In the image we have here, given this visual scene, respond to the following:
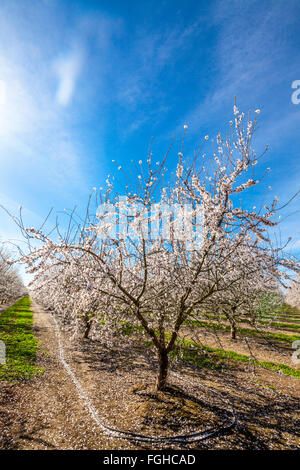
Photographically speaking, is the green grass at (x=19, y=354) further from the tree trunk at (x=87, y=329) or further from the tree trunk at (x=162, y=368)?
the tree trunk at (x=162, y=368)

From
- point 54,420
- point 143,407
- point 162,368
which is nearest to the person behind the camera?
point 54,420

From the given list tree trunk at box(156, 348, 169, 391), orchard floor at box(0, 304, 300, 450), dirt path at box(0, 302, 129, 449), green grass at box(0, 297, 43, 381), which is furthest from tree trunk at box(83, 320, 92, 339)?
tree trunk at box(156, 348, 169, 391)

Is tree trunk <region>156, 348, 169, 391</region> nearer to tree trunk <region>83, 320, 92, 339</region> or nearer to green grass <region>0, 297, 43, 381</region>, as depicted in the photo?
green grass <region>0, 297, 43, 381</region>

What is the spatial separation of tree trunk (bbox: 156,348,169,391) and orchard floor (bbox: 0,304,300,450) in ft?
1.21

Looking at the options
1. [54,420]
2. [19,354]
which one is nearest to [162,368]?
[54,420]

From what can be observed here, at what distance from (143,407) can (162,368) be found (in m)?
1.39

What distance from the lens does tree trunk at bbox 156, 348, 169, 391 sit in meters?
8.31

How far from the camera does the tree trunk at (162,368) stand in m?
8.31

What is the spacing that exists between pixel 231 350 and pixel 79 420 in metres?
12.3

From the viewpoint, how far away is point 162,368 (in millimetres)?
8492

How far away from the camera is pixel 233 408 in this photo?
8.02 m

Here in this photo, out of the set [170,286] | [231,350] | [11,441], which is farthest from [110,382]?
[231,350]

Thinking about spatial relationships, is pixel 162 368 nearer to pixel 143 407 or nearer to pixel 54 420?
pixel 143 407
